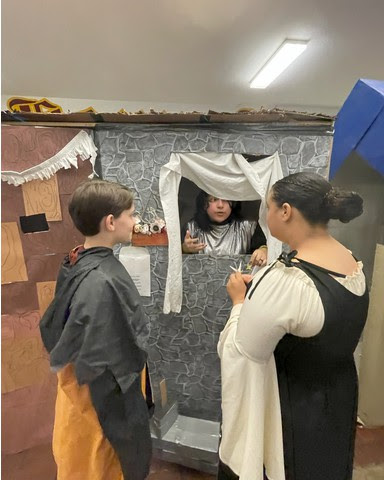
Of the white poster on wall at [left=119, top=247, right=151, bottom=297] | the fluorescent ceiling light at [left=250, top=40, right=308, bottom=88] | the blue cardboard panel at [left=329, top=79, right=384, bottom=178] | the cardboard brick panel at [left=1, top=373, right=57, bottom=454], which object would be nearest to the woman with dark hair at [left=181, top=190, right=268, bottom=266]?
the white poster on wall at [left=119, top=247, right=151, bottom=297]

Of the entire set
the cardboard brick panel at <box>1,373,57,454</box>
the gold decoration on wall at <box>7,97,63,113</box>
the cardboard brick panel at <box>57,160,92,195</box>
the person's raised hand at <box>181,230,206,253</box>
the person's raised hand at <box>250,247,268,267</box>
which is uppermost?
the gold decoration on wall at <box>7,97,63,113</box>

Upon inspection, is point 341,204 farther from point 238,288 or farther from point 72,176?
point 72,176

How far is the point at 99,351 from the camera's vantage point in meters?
1.08

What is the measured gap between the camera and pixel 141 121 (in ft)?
5.58

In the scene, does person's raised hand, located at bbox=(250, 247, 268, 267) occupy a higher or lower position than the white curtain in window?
lower

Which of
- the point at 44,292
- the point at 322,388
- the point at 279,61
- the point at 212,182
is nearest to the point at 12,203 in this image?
the point at 44,292

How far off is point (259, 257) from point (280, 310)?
89 cm

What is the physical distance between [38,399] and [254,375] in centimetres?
140

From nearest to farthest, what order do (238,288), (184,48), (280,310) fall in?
(280,310) < (238,288) < (184,48)

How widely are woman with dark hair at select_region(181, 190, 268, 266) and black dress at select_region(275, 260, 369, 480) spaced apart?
0.83m

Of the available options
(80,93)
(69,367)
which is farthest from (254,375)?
(80,93)

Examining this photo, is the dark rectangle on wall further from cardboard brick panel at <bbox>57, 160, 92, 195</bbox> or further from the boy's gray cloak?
the boy's gray cloak

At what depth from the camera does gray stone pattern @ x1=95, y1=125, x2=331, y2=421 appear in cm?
170

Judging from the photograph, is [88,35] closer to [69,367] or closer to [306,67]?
[306,67]
